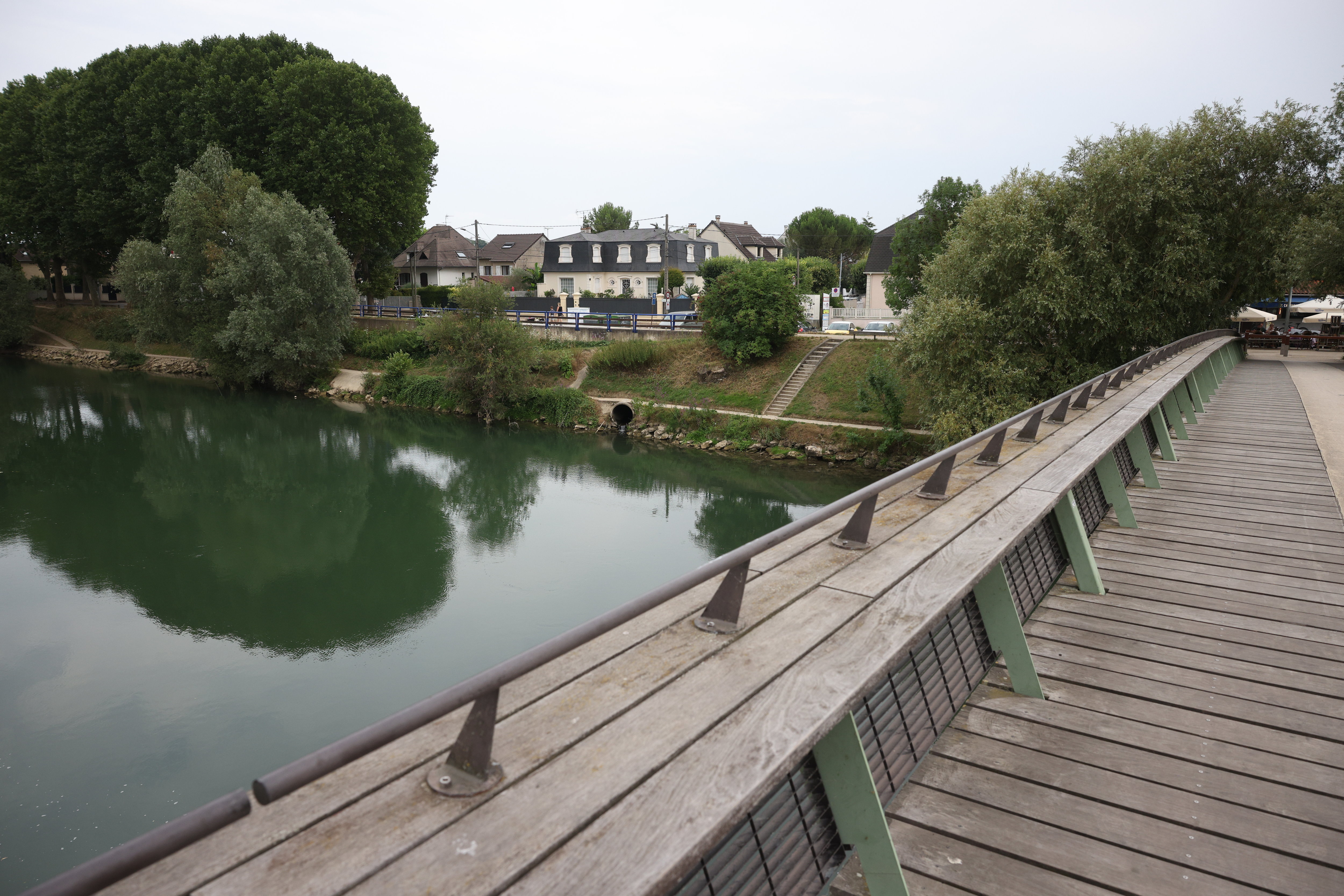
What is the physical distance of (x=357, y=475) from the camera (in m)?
23.0

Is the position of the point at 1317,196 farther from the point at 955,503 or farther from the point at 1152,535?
the point at 955,503

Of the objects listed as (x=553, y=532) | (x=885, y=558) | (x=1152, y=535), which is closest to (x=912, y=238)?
(x=553, y=532)

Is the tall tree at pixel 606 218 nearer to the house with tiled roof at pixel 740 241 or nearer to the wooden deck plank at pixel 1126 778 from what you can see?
the house with tiled roof at pixel 740 241

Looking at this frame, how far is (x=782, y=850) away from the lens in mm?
2473

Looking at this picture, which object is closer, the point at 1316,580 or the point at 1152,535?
the point at 1316,580

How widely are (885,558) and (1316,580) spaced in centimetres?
358

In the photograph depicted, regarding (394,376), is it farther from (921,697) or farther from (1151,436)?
(921,697)

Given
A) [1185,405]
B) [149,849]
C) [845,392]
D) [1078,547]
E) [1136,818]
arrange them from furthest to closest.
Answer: [845,392] < [1185,405] < [1078,547] < [1136,818] < [149,849]

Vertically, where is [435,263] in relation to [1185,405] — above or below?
above

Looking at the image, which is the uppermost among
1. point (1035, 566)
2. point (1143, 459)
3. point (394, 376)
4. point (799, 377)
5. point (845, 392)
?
point (1143, 459)

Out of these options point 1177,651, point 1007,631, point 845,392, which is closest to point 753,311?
point 845,392

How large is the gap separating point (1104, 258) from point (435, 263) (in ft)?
177

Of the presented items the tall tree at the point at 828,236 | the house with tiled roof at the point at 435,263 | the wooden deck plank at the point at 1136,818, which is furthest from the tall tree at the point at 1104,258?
the tall tree at the point at 828,236

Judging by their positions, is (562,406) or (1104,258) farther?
(562,406)
